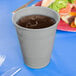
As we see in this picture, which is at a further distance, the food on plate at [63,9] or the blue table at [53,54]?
the food on plate at [63,9]

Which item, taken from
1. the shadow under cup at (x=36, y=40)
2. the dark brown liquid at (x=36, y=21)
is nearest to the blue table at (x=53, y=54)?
the shadow under cup at (x=36, y=40)

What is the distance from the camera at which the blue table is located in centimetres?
52

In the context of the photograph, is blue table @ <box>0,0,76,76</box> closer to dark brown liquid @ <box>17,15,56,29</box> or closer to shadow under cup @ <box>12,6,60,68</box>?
shadow under cup @ <box>12,6,60,68</box>

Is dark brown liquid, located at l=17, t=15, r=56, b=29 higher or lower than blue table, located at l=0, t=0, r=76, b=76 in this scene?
higher

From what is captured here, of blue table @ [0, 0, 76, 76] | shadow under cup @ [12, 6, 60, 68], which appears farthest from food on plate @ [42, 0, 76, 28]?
shadow under cup @ [12, 6, 60, 68]

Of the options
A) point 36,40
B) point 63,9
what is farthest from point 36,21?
point 63,9

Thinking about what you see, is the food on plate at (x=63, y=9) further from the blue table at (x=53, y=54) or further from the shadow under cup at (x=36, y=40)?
the shadow under cup at (x=36, y=40)

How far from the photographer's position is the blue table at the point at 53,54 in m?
0.52

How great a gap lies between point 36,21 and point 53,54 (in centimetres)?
16

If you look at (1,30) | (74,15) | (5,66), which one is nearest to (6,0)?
(1,30)

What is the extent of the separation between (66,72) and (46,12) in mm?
210

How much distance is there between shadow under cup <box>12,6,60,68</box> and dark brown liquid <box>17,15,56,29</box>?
0.01 metres

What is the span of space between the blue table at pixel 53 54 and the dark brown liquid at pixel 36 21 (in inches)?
5.7

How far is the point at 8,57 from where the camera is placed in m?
0.57
